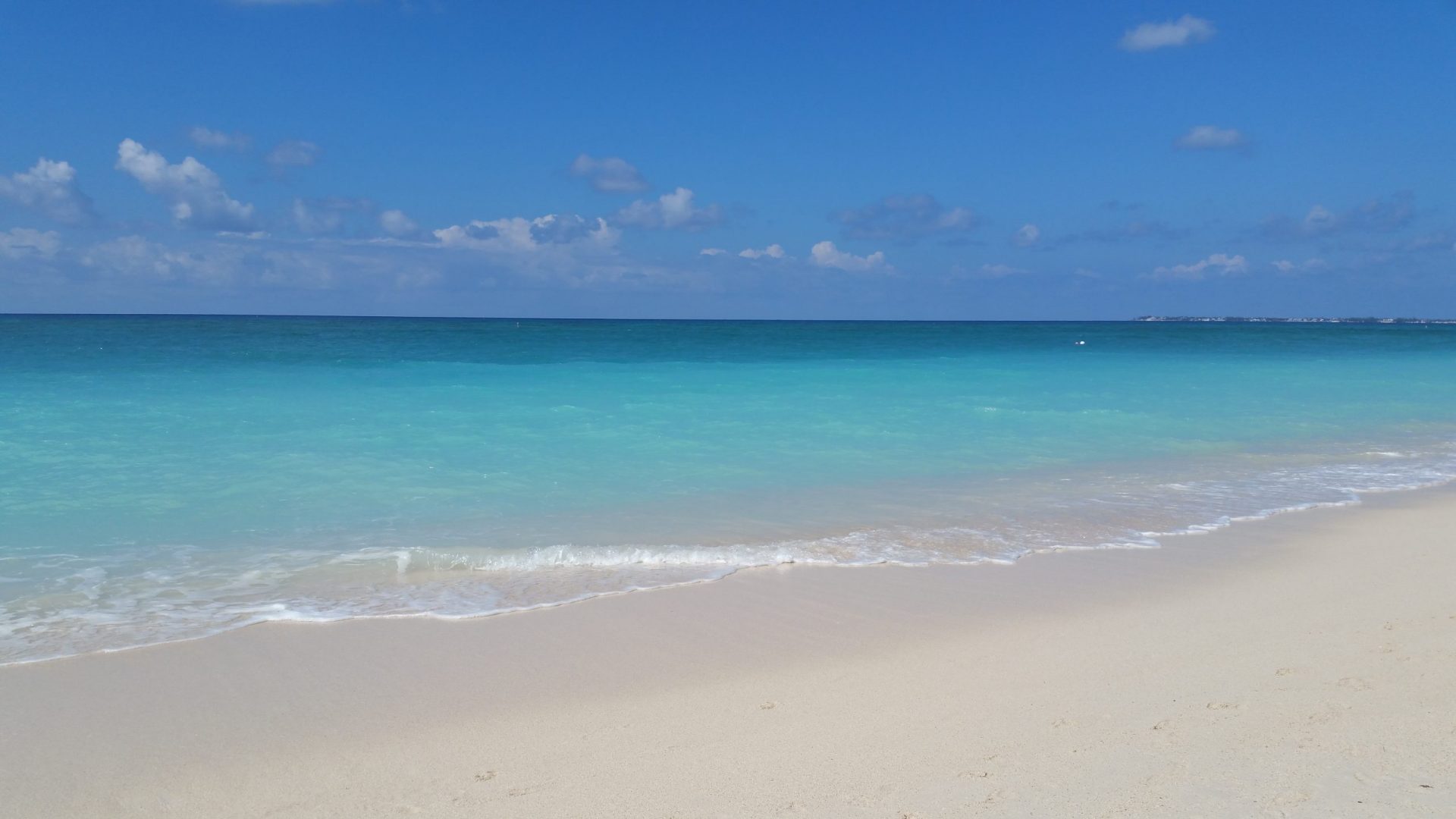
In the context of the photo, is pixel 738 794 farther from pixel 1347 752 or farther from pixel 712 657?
pixel 1347 752

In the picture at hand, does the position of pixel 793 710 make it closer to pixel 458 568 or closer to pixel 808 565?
pixel 808 565

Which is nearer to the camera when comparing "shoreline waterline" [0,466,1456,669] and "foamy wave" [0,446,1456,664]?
"shoreline waterline" [0,466,1456,669]

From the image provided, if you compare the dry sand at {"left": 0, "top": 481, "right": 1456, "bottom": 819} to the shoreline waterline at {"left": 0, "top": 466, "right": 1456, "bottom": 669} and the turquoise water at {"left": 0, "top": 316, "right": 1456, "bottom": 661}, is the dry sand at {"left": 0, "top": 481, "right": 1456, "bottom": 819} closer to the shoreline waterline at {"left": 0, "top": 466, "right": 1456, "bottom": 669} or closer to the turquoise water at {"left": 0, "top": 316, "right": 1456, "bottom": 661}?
the shoreline waterline at {"left": 0, "top": 466, "right": 1456, "bottom": 669}

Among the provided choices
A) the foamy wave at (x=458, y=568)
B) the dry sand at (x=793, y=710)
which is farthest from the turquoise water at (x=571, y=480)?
the dry sand at (x=793, y=710)

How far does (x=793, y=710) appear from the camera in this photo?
3785mm

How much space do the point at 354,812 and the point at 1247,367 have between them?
36657 mm

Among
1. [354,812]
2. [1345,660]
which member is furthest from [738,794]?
[1345,660]

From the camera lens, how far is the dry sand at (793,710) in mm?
3066

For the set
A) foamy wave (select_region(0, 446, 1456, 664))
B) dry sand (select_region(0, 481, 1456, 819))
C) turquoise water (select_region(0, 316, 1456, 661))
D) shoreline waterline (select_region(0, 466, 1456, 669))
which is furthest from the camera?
turquoise water (select_region(0, 316, 1456, 661))

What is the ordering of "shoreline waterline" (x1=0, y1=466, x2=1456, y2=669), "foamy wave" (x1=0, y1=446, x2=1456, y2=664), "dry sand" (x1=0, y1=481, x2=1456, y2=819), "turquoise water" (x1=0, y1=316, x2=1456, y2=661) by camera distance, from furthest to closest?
"turquoise water" (x1=0, y1=316, x2=1456, y2=661), "foamy wave" (x1=0, y1=446, x2=1456, y2=664), "shoreline waterline" (x1=0, y1=466, x2=1456, y2=669), "dry sand" (x1=0, y1=481, x2=1456, y2=819)

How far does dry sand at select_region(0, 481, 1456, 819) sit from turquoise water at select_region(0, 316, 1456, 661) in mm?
765

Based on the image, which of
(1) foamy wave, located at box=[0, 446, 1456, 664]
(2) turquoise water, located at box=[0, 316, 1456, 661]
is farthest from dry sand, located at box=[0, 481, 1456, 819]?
(2) turquoise water, located at box=[0, 316, 1456, 661]

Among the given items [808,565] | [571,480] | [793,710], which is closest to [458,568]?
[808,565]

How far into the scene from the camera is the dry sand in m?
3.07
